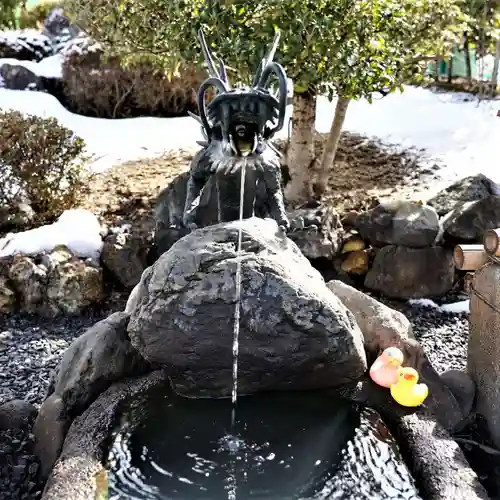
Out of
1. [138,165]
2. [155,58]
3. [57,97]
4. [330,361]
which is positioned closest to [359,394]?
[330,361]

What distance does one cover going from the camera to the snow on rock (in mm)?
5566

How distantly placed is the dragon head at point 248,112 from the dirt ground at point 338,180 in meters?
2.72

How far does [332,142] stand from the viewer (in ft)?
21.6

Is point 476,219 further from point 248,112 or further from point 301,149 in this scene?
point 248,112

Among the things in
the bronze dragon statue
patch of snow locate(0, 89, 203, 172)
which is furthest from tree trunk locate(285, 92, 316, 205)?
patch of snow locate(0, 89, 203, 172)

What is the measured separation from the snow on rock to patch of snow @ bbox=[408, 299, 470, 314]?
9.10 feet

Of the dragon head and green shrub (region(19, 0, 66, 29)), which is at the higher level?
green shrub (region(19, 0, 66, 29))

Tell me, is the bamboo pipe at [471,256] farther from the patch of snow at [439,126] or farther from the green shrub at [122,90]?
the green shrub at [122,90]

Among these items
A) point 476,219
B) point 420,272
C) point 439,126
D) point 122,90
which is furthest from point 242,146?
point 122,90

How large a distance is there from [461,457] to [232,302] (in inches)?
48.4

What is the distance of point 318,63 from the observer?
17.1 feet

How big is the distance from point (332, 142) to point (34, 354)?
353 cm

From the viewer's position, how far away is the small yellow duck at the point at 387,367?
3.31m

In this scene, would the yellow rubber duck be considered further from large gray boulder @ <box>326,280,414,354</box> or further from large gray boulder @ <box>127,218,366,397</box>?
large gray boulder @ <box>326,280,414,354</box>
